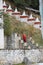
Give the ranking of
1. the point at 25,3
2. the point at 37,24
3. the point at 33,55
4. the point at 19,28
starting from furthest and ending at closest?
the point at 25,3 < the point at 37,24 < the point at 19,28 < the point at 33,55

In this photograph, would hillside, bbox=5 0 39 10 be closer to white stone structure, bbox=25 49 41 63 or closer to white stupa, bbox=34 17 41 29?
white stupa, bbox=34 17 41 29

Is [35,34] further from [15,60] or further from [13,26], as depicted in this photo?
[15,60]

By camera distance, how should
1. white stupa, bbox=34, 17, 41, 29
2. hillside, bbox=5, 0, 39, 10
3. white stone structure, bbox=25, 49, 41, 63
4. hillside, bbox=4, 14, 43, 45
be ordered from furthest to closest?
hillside, bbox=5, 0, 39, 10
white stupa, bbox=34, 17, 41, 29
hillside, bbox=4, 14, 43, 45
white stone structure, bbox=25, 49, 41, 63

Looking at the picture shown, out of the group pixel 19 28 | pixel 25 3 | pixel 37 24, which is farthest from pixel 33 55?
pixel 25 3

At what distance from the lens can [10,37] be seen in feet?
61.0

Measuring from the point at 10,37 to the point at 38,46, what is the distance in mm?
1594

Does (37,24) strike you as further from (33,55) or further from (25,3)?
(25,3)

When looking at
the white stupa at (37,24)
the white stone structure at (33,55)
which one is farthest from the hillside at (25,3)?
the white stone structure at (33,55)

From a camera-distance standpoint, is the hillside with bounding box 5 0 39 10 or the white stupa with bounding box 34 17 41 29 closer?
the white stupa with bounding box 34 17 41 29

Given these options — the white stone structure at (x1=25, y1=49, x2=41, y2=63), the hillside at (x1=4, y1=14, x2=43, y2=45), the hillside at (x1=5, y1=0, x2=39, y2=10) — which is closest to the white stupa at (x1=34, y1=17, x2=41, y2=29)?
the hillside at (x1=4, y1=14, x2=43, y2=45)

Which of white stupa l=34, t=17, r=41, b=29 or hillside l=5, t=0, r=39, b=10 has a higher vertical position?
hillside l=5, t=0, r=39, b=10

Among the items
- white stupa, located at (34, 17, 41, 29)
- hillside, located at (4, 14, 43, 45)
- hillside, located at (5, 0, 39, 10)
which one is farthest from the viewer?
hillside, located at (5, 0, 39, 10)

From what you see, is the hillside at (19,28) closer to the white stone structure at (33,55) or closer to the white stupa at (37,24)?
the white stupa at (37,24)

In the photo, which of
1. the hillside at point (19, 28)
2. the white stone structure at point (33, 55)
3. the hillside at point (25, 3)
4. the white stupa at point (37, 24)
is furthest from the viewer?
the hillside at point (25, 3)
